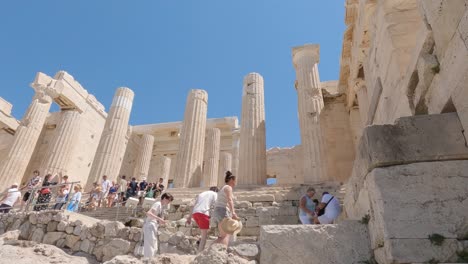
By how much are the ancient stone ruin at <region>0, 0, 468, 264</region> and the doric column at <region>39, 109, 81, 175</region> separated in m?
0.09

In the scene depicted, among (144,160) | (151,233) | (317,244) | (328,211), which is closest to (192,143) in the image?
(144,160)

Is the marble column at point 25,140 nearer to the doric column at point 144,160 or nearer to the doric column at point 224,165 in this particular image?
the doric column at point 144,160

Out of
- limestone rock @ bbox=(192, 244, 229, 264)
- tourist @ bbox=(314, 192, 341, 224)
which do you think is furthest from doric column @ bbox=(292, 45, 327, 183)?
limestone rock @ bbox=(192, 244, 229, 264)

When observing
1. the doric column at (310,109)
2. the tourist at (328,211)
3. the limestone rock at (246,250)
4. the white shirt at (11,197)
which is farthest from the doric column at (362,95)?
the white shirt at (11,197)

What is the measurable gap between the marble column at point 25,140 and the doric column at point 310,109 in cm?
1600

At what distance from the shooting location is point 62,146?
18234 mm

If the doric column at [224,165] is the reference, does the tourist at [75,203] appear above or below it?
below

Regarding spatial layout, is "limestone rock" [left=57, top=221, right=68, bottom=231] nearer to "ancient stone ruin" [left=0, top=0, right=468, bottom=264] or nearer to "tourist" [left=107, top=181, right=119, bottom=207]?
"ancient stone ruin" [left=0, top=0, right=468, bottom=264]

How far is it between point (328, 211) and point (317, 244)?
10.1ft

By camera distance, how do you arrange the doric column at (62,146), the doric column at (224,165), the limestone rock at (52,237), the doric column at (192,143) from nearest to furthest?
the limestone rock at (52,237), the doric column at (192,143), the doric column at (62,146), the doric column at (224,165)

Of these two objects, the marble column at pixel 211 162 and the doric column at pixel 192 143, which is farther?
the marble column at pixel 211 162

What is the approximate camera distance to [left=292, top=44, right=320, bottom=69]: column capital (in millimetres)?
15075

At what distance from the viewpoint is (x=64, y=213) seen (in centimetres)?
879

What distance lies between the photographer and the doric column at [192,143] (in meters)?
14.2
